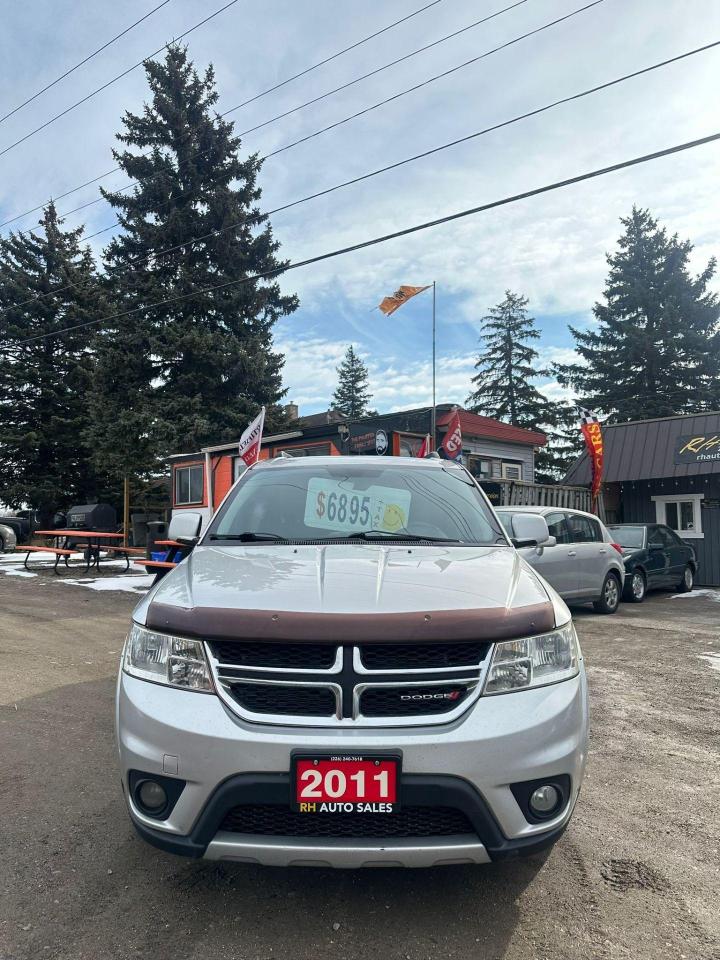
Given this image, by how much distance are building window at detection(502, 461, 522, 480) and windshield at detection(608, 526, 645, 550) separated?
49.6ft

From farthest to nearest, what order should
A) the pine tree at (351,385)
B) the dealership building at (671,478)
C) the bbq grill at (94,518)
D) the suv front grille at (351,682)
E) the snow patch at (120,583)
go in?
the pine tree at (351,385) < the bbq grill at (94,518) < the dealership building at (671,478) < the snow patch at (120,583) < the suv front grille at (351,682)

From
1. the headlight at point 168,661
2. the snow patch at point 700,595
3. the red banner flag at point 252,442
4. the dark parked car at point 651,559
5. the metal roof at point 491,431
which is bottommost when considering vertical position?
the snow patch at point 700,595

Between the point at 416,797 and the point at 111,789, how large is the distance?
6.91ft

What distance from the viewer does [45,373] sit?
31953mm

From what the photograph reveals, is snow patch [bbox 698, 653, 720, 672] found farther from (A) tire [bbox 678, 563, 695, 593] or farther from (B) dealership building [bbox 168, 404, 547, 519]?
(A) tire [bbox 678, 563, 695, 593]

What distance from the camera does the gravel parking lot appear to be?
7.49 feet

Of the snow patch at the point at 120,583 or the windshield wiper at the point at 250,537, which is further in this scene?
the snow patch at the point at 120,583

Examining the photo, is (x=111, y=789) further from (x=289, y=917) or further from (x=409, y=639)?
(x=409, y=639)

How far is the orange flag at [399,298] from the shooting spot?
65.8 ft

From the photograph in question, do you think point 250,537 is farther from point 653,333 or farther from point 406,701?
point 653,333

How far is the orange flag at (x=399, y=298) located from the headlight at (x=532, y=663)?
1824 cm

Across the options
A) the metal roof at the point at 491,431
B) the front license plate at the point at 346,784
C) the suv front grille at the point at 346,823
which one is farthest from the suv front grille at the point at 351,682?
the metal roof at the point at 491,431

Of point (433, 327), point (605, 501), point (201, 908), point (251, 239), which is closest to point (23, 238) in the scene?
point (251, 239)

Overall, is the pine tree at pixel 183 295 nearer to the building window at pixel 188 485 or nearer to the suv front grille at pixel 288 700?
the building window at pixel 188 485
